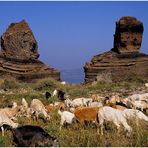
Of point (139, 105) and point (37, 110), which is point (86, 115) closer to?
point (37, 110)

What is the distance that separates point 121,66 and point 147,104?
3016 cm

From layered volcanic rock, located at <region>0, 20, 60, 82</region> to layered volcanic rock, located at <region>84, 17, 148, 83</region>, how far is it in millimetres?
4234

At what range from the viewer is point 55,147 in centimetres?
1055

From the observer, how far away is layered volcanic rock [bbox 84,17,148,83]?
48.6 meters

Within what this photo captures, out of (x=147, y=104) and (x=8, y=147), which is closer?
(x=8, y=147)

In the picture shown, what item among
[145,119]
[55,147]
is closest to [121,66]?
[145,119]

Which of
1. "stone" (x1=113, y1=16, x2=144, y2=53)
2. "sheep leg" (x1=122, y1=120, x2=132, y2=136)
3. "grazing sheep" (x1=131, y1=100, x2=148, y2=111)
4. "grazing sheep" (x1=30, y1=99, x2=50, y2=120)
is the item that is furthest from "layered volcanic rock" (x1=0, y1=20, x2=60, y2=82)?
"sheep leg" (x1=122, y1=120, x2=132, y2=136)

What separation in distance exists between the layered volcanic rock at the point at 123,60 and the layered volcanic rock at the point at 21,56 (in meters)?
4.23

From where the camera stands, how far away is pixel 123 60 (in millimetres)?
50000

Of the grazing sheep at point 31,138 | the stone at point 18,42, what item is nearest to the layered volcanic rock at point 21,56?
the stone at point 18,42

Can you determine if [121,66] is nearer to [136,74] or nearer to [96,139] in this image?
[136,74]

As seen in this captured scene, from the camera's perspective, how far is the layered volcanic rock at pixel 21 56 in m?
47.4

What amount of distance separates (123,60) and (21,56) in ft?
34.6

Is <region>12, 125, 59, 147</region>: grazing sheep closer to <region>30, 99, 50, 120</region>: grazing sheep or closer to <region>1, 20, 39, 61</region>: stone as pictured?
<region>30, 99, 50, 120</region>: grazing sheep
